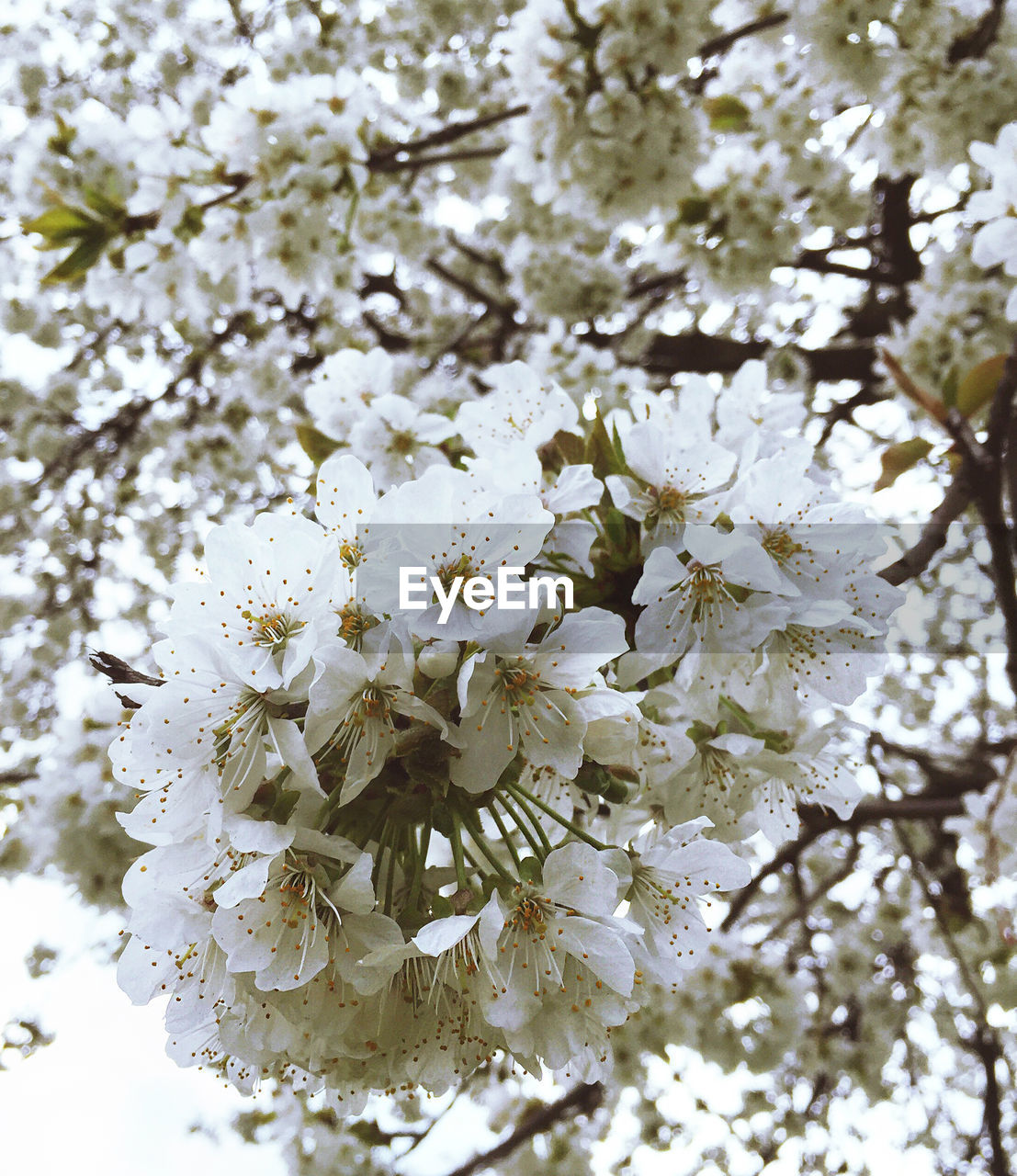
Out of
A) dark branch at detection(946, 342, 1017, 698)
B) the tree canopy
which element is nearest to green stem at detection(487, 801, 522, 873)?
the tree canopy

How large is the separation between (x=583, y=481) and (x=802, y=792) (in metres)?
0.48

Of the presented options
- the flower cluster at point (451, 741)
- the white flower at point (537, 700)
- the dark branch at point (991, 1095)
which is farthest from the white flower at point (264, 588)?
the dark branch at point (991, 1095)

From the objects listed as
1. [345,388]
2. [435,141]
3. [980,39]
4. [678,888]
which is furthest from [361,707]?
[980,39]

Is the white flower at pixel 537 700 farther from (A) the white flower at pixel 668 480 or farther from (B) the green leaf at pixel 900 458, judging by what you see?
(B) the green leaf at pixel 900 458

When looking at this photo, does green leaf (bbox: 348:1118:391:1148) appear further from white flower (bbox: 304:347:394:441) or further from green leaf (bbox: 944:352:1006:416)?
green leaf (bbox: 944:352:1006:416)

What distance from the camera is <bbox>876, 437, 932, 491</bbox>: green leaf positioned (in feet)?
4.69

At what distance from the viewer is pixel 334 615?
707 mm

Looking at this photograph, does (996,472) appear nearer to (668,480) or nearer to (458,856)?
(668,480)

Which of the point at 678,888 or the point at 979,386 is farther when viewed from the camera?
the point at 979,386

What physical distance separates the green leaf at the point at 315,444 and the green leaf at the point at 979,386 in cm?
109

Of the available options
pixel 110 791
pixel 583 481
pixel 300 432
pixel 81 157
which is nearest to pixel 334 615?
pixel 583 481

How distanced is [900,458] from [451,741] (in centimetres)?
111

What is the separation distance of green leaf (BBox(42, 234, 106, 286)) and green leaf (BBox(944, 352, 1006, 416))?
1.90m

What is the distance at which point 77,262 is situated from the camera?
1927 millimetres
